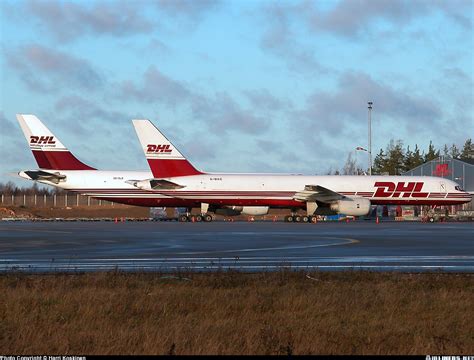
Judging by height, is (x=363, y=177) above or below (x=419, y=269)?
above

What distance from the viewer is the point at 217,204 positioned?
66.9 meters

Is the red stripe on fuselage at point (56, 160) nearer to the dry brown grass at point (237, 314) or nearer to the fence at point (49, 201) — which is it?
the fence at point (49, 201)

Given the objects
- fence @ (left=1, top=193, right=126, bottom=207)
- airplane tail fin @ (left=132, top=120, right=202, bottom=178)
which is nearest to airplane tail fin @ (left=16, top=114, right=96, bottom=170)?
airplane tail fin @ (left=132, top=120, right=202, bottom=178)

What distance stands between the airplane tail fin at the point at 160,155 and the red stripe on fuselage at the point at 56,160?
602 cm

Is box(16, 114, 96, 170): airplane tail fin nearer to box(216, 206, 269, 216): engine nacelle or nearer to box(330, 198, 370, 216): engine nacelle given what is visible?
box(216, 206, 269, 216): engine nacelle

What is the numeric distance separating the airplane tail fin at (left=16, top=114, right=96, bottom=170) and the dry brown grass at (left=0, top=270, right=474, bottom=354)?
169ft

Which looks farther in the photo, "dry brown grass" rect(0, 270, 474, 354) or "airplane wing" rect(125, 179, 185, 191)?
"airplane wing" rect(125, 179, 185, 191)

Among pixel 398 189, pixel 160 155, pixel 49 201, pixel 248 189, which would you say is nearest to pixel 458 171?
pixel 398 189

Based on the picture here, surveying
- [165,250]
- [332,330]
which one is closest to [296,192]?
[165,250]

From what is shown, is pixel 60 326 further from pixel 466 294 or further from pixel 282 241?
pixel 282 241

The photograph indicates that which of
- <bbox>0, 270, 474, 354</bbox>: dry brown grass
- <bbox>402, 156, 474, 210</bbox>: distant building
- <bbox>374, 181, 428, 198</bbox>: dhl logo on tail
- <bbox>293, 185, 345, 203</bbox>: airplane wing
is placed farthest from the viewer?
<bbox>402, 156, 474, 210</bbox>: distant building

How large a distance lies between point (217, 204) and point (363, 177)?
11667mm

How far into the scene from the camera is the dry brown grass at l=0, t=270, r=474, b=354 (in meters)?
10.2

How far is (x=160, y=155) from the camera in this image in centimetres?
6688
